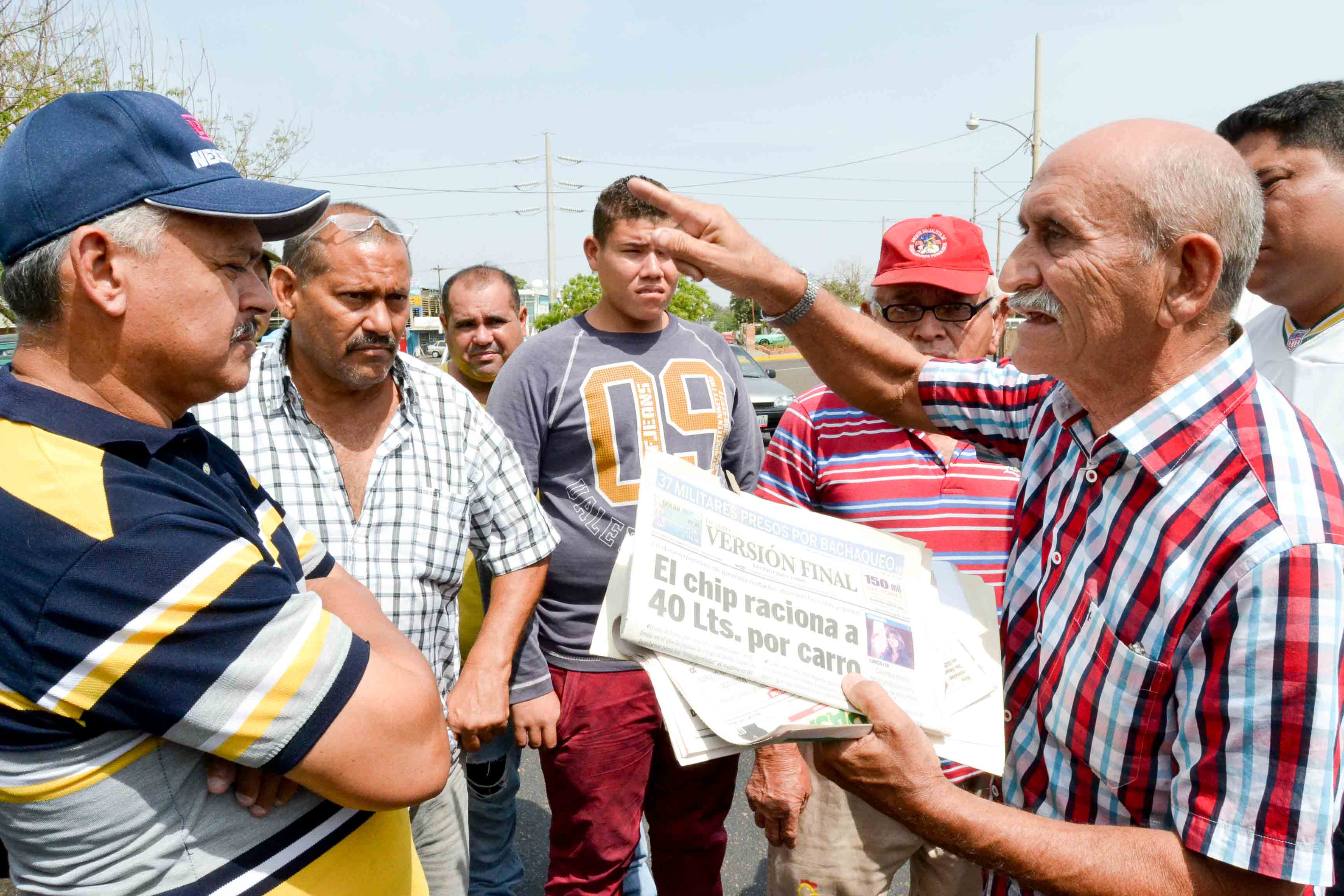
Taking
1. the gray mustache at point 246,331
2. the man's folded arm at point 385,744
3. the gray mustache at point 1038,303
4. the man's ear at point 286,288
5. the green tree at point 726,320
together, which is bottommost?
the man's folded arm at point 385,744

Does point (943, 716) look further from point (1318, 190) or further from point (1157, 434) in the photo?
point (1318, 190)

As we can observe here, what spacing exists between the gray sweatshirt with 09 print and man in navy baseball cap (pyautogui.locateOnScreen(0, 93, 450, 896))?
1346 millimetres

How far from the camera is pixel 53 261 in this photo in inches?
47.1

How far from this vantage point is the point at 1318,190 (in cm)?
199

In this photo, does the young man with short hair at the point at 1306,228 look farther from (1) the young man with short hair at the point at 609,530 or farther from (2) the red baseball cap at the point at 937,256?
(1) the young man with short hair at the point at 609,530

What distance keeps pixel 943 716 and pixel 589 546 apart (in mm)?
1601

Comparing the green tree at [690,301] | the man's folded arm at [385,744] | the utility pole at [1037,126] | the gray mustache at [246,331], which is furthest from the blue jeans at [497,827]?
the green tree at [690,301]

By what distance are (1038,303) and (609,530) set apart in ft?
5.43

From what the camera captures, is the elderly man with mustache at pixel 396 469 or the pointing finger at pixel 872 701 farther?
the elderly man with mustache at pixel 396 469

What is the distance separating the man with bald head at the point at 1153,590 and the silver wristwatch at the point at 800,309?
414 mm

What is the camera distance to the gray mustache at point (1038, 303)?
1.40 m

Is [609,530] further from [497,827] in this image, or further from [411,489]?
[497,827]

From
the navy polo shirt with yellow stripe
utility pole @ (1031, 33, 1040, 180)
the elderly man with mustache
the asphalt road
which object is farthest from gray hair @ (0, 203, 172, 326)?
utility pole @ (1031, 33, 1040, 180)

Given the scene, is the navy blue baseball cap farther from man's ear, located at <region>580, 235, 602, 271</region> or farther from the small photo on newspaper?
man's ear, located at <region>580, 235, 602, 271</region>
